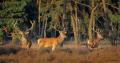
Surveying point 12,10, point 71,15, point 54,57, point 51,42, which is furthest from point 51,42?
point 12,10

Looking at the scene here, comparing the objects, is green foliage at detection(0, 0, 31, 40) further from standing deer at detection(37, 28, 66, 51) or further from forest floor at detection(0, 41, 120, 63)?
forest floor at detection(0, 41, 120, 63)

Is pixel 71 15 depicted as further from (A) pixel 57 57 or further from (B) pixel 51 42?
(A) pixel 57 57

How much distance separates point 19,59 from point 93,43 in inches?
339

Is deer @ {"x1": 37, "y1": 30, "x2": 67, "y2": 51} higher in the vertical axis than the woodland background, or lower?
lower

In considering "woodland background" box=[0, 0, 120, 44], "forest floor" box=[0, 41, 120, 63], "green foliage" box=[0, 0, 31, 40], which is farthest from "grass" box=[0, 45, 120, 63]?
"green foliage" box=[0, 0, 31, 40]

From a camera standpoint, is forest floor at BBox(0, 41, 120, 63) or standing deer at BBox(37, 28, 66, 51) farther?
standing deer at BBox(37, 28, 66, 51)

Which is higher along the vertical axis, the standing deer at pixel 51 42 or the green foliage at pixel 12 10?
the green foliage at pixel 12 10

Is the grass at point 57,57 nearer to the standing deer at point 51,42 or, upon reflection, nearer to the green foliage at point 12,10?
the standing deer at point 51,42

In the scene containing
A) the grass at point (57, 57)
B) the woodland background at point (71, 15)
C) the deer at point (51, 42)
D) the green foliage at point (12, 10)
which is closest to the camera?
the grass at point (57, 57)

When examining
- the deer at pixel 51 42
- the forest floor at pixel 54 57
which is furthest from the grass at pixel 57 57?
the deer at pixel 51 42

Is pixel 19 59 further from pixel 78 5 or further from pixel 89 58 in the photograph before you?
pixel 78 5

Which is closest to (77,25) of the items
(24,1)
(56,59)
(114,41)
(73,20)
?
(73,20)

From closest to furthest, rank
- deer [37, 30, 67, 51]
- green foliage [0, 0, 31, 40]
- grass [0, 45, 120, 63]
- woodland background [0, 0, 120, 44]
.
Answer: grass [0, 45, 120, 63]
deer [37, 30, 67, 51]
woodland background [0, 0, 120, 44]
green foliage [0, 0, 31, 40]

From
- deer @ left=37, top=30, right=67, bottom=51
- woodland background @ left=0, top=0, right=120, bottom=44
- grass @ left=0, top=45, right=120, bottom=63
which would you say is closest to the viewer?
grass @ left=0, top=45, right=120, bottom=63
